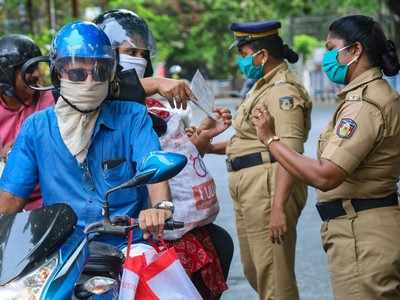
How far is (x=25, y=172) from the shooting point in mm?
3660

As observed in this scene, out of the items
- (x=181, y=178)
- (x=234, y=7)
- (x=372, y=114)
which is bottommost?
(x=234, y=7)

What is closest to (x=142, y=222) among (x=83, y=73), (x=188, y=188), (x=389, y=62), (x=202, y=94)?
(x=83, y=73)

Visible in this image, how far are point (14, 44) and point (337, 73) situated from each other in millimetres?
1697

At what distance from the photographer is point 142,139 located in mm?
3639

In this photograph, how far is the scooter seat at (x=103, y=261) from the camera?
308cm

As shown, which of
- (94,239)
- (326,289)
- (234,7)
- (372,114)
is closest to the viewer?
(94,239)

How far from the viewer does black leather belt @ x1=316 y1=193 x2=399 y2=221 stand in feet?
13.4

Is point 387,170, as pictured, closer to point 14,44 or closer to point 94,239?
point 94,239

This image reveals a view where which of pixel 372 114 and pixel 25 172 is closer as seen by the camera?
pixel 25 172

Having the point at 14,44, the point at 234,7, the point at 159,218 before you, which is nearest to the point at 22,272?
the point at 159,218

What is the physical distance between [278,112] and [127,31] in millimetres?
1133

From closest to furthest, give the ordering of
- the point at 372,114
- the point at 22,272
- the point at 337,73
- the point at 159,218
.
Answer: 1. the point at 22,272
2. the point at 159,218
3. the point at 372,114
4. the point at 337,73

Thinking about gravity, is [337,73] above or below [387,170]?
above

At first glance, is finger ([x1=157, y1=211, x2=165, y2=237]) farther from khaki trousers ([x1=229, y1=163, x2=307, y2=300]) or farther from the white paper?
khaki trousers ([x1=229, y1=163, x2=307, y2=300])
